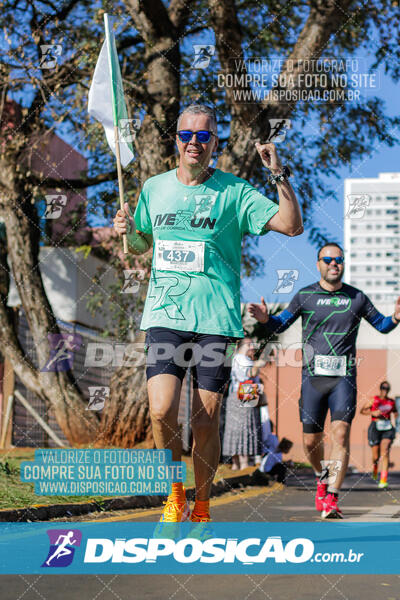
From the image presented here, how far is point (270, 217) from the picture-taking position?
15.7 ft

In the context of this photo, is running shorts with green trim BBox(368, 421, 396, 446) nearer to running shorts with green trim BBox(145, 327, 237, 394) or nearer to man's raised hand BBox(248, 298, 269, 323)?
man's raised hand BBox(248, 298, 269, 323)

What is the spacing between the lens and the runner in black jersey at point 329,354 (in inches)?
291

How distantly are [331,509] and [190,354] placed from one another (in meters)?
3.01

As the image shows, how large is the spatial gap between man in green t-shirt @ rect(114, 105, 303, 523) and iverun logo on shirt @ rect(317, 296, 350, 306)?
2.71 m

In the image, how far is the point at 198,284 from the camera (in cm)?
477

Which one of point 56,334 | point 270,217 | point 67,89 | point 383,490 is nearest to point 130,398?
point 56,334

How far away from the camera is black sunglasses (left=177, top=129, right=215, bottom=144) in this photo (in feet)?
15.8

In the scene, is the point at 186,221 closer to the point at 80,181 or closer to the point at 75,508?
the point at 75,508

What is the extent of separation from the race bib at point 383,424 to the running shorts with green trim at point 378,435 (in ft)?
0.15

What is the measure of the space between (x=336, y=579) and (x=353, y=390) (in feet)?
10.1

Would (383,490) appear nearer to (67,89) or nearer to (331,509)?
(331,509)

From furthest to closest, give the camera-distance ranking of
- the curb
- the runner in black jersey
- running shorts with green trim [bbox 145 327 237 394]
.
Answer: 1. the runner in black jersey
2. the curb
3. running shorts with green trim [bbox 145 327 237 394]

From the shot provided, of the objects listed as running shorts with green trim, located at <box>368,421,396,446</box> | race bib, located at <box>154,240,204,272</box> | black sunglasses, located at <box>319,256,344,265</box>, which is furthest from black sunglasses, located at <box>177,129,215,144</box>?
running shorts with green trim, located at <box>368,421,396,446</box>

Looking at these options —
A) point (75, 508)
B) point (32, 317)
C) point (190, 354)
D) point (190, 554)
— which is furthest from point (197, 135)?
point (32, 317)
